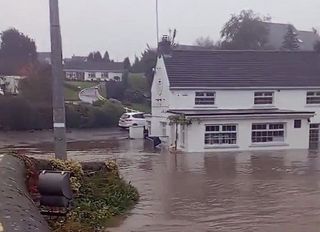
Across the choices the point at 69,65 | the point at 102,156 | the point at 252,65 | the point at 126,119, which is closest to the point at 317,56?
the point at 252,65

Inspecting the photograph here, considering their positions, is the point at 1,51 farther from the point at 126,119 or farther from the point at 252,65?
the point at 252,65

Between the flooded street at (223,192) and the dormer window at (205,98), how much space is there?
7.02 metres

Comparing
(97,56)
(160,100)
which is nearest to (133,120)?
(160,100)

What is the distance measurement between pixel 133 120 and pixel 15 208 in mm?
39349

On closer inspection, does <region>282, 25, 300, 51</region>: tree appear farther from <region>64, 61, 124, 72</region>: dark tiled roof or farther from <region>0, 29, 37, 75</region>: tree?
<region>64, 61, 124, 72</region>: dark tiled roof

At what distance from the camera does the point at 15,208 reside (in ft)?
23.2

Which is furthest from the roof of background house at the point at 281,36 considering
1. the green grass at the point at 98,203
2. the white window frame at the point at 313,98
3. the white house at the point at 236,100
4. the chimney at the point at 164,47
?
the green grass at the point at 98,203

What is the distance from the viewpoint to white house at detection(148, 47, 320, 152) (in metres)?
32.4

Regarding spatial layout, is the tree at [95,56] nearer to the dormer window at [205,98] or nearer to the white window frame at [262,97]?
the white window frame at [262,97]

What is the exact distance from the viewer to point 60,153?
43.6 ft

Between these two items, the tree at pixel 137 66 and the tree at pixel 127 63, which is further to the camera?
the tree at pixel 127 63

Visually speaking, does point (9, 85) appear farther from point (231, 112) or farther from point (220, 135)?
point (220, 135)

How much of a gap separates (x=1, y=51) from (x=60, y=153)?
72.7 m

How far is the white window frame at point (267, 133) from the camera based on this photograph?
33.2 metres
